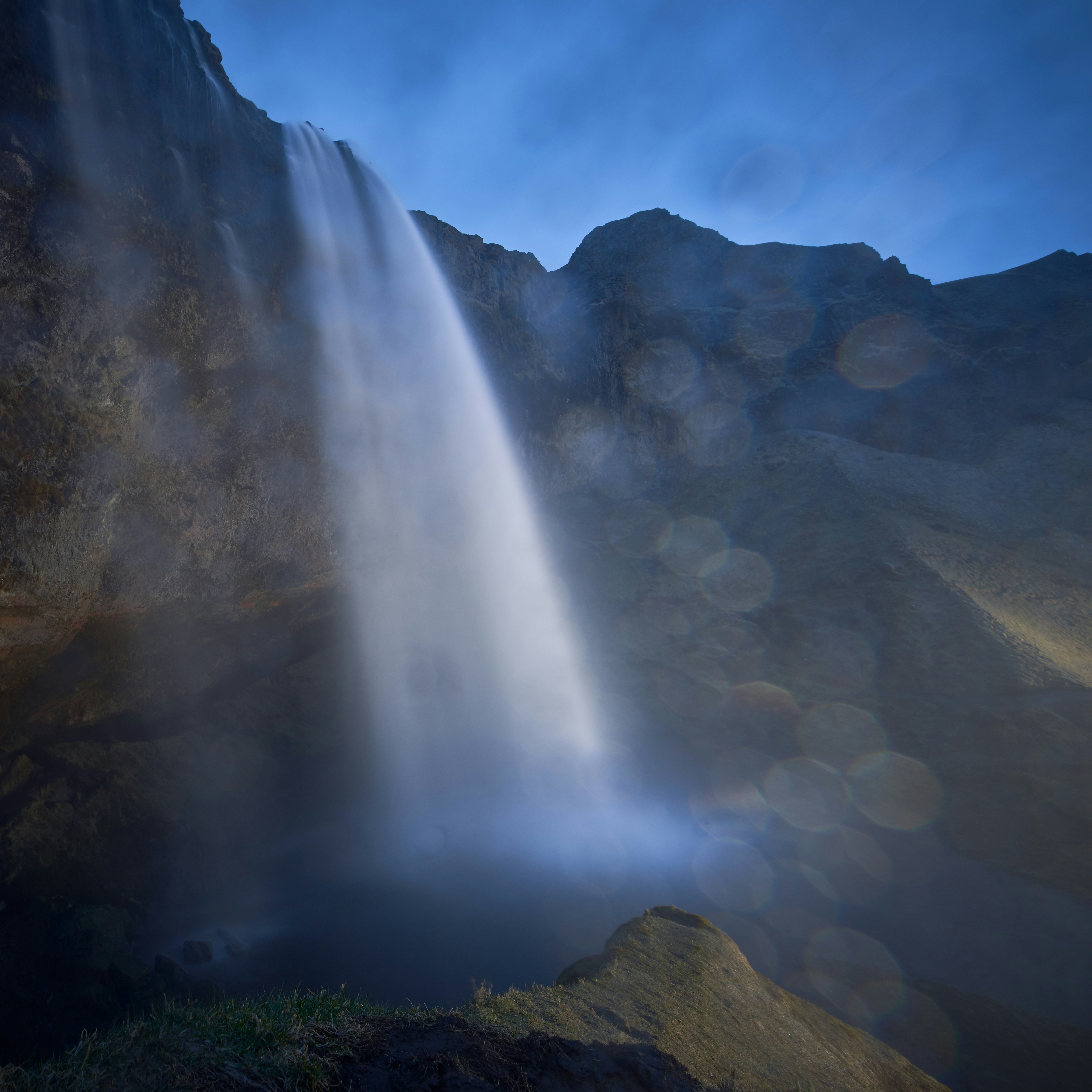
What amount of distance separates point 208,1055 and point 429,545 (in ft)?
51.1

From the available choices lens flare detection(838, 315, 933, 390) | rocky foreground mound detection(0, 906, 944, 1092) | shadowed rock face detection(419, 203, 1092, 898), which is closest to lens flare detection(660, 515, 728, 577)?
shadowed rock face detection(419, 203, 1092, 898)

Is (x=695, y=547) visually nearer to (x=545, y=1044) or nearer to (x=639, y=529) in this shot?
(x=639, y=529)

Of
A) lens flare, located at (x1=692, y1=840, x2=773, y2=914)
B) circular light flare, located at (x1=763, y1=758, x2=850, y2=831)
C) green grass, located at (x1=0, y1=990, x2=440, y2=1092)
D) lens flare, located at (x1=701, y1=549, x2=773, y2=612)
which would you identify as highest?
lens flare, located at (x1=701, y1=549, x2=773, y2=612)

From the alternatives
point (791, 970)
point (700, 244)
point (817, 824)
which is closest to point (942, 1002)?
point (791, 970)

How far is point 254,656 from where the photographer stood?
53.4 ft

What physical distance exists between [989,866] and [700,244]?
100 feet

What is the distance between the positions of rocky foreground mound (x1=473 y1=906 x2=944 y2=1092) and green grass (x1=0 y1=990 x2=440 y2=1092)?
1511mm

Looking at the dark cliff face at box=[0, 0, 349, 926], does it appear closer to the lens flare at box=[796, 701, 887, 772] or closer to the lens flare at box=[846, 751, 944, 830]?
the lens flare at box=[796, 701, 887, 772]

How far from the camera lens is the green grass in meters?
3.19

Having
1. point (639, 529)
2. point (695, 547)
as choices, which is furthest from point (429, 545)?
point (695, 547)

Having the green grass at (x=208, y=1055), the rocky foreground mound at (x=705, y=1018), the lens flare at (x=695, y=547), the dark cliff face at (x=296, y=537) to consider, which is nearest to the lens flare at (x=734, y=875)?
the dark cliff face at (x=296, y=537)

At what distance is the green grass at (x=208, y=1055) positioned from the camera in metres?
3.19

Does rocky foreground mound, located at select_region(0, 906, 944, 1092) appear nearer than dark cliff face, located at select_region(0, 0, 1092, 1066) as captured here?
Yes

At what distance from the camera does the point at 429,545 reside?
1859 centimetres
